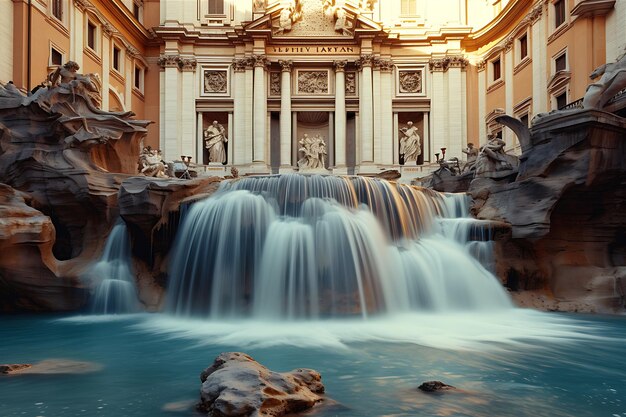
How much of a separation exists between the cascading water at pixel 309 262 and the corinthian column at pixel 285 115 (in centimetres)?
2086

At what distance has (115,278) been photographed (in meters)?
12.1

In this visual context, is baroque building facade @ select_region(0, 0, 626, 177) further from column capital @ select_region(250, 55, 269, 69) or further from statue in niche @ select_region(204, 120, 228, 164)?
statue in niche @ select_region(204, 120, 228, 164)

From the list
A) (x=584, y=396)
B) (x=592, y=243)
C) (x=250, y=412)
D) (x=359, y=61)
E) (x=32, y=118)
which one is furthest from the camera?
(x=359, y=61)

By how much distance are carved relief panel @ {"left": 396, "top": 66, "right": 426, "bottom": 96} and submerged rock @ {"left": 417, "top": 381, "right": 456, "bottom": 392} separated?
31.3m

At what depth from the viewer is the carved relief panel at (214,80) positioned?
114ft

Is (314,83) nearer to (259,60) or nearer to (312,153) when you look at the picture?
(259,60)

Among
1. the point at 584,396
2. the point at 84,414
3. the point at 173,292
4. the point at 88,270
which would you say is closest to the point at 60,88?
the point at 88,270

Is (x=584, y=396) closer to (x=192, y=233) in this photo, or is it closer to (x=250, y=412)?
(x=250, y=412)

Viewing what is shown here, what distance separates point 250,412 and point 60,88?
44.1 ft

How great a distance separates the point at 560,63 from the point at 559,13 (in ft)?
7.97

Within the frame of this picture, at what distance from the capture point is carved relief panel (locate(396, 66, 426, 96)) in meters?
35.1

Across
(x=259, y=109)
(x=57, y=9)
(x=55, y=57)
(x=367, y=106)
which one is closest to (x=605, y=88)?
(x=367, y=106)

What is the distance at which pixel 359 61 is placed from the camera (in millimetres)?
34344

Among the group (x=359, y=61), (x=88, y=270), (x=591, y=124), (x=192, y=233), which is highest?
(x=359, y=61)
